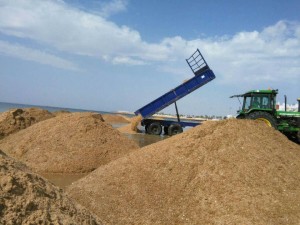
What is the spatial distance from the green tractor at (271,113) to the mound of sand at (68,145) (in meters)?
6.92

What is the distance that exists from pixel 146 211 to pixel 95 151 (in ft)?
18.5

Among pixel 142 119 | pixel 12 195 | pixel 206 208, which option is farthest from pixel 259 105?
pixel 12 195

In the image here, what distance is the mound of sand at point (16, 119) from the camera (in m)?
15.6

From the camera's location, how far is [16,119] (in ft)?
53.4

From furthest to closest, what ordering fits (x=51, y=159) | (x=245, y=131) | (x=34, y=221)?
(x=51, y=159)
(x=245, y=131)
(x=34, y=221)

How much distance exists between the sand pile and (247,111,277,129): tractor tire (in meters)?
7.09

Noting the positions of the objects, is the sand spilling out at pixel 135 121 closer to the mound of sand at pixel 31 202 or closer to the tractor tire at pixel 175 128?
the tractor tire at pixel 175 128

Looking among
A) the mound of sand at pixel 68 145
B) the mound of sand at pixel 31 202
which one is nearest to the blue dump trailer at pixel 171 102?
the mound of sand at pixel 68 145

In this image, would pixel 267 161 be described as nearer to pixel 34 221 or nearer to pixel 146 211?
pixel 146 211

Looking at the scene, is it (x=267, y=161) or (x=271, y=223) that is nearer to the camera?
(x=271, y=223)

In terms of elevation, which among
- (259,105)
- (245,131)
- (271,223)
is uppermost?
(259,105)

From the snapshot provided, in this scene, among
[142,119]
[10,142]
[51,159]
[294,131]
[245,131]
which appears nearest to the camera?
[245,131]

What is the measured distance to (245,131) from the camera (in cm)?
908

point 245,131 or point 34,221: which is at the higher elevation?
point 245,131
